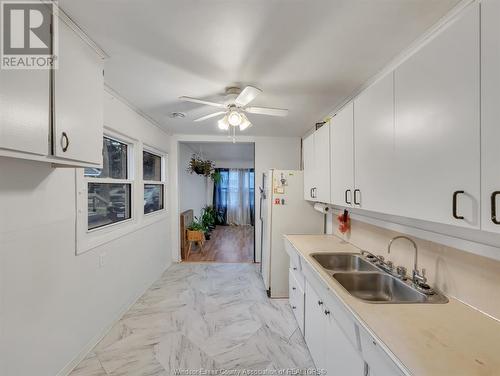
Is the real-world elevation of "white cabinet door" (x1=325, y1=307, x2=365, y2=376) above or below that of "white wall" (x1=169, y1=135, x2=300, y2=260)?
below

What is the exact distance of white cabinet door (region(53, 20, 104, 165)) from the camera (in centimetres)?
124

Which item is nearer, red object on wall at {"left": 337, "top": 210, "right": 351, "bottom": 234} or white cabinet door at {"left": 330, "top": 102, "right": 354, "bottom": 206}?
white cabinet door at {"left": 330, "top": 102, "right": 354, "bottom": 206}

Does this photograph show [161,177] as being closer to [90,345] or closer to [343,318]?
[90,345]

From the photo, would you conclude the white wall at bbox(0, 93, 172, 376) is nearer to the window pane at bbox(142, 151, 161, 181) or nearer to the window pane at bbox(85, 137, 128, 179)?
the window pane at bbox(85, 137, 128, 179)

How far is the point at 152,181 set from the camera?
3.51 metres

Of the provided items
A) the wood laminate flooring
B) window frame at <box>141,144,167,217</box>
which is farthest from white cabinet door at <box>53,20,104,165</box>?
the wood laminate flooring

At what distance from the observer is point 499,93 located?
0.75 meters

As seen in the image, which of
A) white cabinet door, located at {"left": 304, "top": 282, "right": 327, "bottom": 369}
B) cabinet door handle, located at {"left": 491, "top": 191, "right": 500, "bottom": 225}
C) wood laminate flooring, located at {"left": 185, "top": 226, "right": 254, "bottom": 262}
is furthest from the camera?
wood laminate flooring, located at {"left": 185, "top": 226, "right": 254, "bottom": 262}

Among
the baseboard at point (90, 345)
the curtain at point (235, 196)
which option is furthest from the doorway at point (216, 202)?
the baseboard at point (90, 345)

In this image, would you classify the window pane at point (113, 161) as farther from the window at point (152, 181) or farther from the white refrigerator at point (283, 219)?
the white refrigerator at point (283, 219)

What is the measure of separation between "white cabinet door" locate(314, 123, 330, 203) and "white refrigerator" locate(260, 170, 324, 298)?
0.53 m

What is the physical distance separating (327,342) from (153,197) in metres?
3.12

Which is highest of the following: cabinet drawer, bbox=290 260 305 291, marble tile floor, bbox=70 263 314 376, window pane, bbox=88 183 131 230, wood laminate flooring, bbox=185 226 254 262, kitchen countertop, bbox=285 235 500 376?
window pane, bbox=88 183 131 230

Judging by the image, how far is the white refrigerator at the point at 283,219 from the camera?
304 cm
